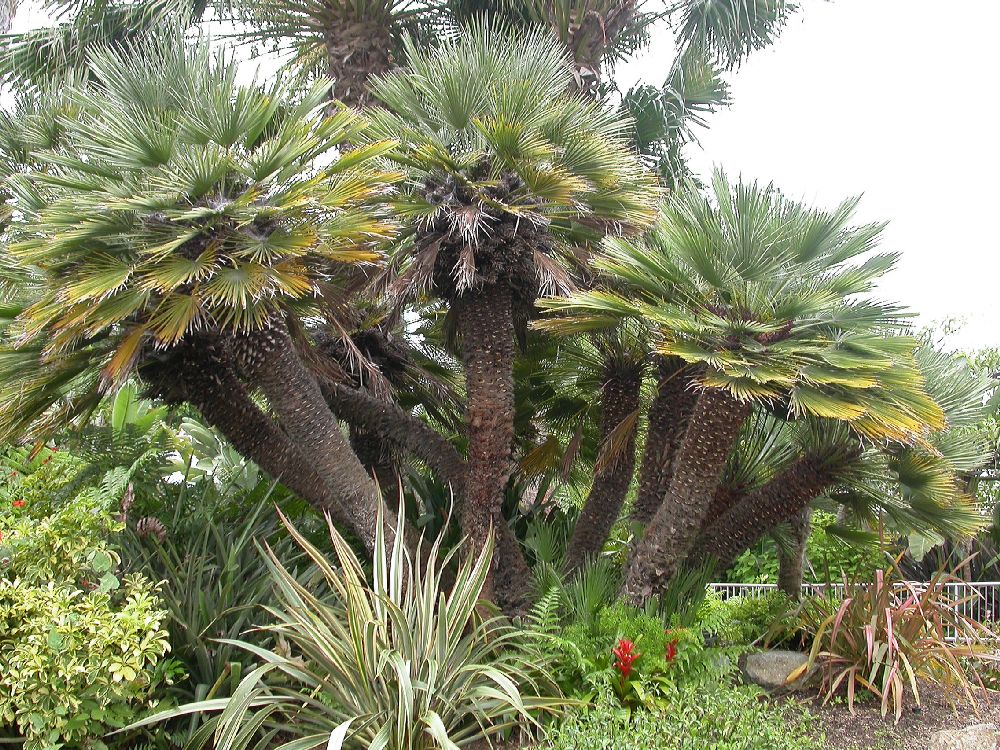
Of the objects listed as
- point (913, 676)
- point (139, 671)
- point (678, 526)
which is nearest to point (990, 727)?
point (913, 676)

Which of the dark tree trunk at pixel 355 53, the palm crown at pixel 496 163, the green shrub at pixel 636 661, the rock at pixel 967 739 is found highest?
the dark tree trunk at pixel 355 53

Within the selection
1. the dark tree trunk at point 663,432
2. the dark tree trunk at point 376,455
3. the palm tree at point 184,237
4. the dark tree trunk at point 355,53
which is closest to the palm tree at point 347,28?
the dark tree trunk at point 355,53

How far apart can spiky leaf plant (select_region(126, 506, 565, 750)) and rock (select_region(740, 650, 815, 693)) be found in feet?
5.60

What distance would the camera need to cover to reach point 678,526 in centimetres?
520

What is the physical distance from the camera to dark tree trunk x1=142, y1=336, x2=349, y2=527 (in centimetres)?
505

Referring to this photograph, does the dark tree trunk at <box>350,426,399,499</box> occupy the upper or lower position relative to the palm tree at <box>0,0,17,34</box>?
lower

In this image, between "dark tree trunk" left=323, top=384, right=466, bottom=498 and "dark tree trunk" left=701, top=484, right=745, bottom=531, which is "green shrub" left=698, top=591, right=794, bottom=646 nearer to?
"dark tree trunk" left=701, top=484, right=745, bottom=531

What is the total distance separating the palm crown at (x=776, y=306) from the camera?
4492mm

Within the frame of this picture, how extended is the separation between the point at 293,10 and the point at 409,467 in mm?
4533

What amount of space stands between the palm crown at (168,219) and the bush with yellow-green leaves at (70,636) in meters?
0.87

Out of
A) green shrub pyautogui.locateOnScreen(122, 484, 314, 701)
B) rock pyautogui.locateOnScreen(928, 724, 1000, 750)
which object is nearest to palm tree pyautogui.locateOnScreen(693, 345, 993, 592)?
rock pyautogui.locateOnScreen(928, 724, 1000, 750)

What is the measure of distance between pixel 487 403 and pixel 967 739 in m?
3.67

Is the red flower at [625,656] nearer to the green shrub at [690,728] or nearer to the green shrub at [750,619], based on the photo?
the green shrub at [690,728]

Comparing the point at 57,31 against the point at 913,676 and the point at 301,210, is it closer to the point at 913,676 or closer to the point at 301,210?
the point at 301,210
